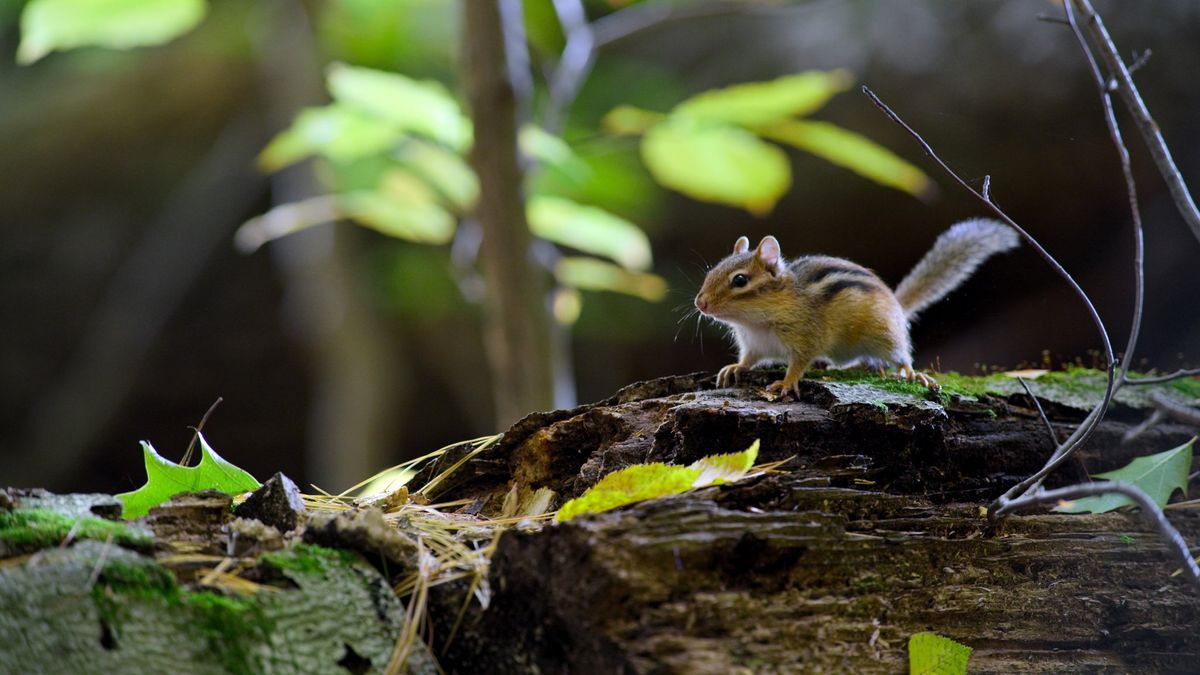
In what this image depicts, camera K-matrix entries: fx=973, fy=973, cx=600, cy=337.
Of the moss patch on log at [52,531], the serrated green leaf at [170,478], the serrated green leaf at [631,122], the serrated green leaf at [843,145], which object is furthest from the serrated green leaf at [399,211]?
the moss patch on log at [52,531]

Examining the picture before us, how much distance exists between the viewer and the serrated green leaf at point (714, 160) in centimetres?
206

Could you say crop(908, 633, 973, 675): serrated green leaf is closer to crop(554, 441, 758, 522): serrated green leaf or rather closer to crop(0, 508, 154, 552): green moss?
crop(554, 441, 758, 522): serrated green leaf

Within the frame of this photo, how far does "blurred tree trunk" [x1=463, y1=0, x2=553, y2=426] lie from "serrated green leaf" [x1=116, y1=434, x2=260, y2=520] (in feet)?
3.75

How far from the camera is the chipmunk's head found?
7.25 ft

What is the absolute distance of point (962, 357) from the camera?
2.18 meters

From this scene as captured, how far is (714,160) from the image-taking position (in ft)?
6.80

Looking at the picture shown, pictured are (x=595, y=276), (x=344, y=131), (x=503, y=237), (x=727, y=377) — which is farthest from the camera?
(x=595, y=276)

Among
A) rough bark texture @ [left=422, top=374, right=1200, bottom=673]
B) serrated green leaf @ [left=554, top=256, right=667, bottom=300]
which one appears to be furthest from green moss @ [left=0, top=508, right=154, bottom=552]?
serrated green leaf @ [left=554, top=256, right=667, bottom=300]

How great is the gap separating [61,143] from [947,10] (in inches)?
164

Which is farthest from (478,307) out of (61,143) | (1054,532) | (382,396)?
(1054,532)

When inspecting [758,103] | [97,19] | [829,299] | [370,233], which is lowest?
[829,299]

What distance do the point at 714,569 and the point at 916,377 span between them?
83cm

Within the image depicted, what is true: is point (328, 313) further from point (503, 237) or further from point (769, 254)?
point (769, 254)

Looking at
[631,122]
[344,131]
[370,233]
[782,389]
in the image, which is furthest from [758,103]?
[370,233]
